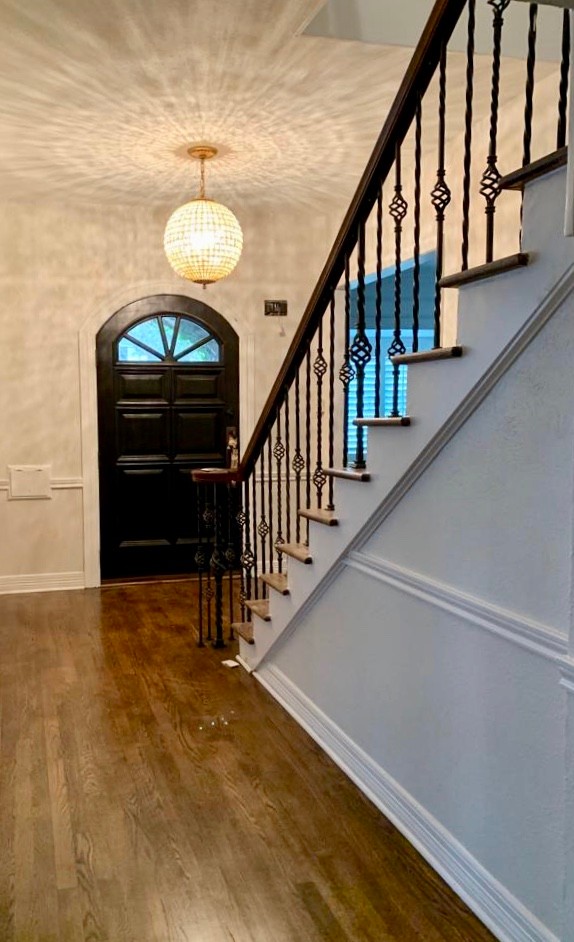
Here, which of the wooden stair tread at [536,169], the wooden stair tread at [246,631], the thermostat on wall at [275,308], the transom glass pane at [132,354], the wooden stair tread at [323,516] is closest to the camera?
the wooden stair tread at [536,169]

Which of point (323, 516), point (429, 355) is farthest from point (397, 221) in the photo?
point (323, 516)

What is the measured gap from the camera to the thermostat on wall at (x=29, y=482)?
5250mm

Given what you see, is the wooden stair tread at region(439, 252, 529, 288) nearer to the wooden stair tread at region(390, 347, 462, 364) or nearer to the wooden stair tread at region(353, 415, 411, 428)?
the wooden stair tread at region(390, 347, 462, 364)

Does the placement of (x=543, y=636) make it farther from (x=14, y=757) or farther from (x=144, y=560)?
(x=144, y=560)

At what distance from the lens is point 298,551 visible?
9.96ft

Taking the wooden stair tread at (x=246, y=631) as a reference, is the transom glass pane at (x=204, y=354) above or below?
above

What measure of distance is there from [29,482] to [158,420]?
40.1 inches

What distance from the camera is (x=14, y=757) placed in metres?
2.84

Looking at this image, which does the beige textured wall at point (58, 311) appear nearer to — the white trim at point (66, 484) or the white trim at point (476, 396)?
the white trim at point (66, 484)

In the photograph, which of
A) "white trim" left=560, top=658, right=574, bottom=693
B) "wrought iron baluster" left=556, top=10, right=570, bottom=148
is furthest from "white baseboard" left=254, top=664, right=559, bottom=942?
"wrought iron baluster" left=556, top=10, right=570, bottom=148

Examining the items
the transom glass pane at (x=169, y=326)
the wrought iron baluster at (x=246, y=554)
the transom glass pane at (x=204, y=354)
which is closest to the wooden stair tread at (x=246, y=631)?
the wrought iron baluster at (x=246, y=554)

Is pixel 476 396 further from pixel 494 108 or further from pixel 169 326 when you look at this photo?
pixel 169 326

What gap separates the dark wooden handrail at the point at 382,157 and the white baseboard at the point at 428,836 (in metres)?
1.39

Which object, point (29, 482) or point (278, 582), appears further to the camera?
point (29, 482)
